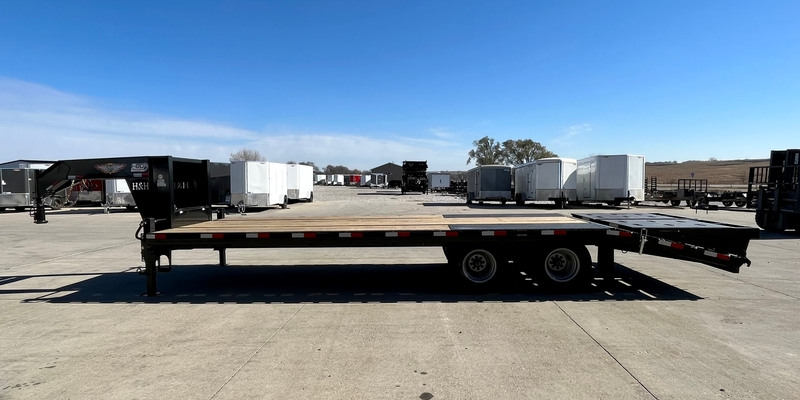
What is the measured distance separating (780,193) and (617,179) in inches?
414

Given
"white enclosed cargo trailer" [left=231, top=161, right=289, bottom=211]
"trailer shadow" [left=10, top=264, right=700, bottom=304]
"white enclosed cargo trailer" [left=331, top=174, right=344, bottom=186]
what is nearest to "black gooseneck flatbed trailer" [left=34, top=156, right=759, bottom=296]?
"trailer shadow" [left=10, top=264, right=700, bottom=304]

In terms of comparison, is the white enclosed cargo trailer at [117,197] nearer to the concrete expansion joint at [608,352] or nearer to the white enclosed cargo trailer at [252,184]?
the white enclosed cargo trailer at [252,184]

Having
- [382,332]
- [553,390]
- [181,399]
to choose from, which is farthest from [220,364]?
[553,390]

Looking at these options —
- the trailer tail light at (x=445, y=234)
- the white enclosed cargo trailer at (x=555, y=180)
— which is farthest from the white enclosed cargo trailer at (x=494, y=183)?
the trailer tail light at (x=445, y=234)

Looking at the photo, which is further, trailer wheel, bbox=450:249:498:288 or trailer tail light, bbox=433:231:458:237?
trailer wheel, bbox=450:249:498:288

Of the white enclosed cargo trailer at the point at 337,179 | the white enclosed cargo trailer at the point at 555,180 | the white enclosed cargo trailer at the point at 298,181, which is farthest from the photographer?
the white enclosed cargo trailer at the point at 337,179

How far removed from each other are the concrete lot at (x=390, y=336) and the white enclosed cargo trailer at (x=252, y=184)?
50.4ft

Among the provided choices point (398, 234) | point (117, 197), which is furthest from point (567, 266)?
point (117, 197)

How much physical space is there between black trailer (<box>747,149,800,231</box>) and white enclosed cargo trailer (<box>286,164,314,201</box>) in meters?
25.0

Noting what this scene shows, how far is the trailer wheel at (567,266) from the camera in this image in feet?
22.5

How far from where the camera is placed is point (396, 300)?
6441 millimetres

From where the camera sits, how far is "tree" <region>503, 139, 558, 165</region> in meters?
74.6

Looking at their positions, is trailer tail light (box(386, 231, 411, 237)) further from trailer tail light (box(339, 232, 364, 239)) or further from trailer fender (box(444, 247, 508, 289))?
trailer fender (box(444, 247, 508, 289))

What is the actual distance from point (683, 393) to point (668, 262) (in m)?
6.98
